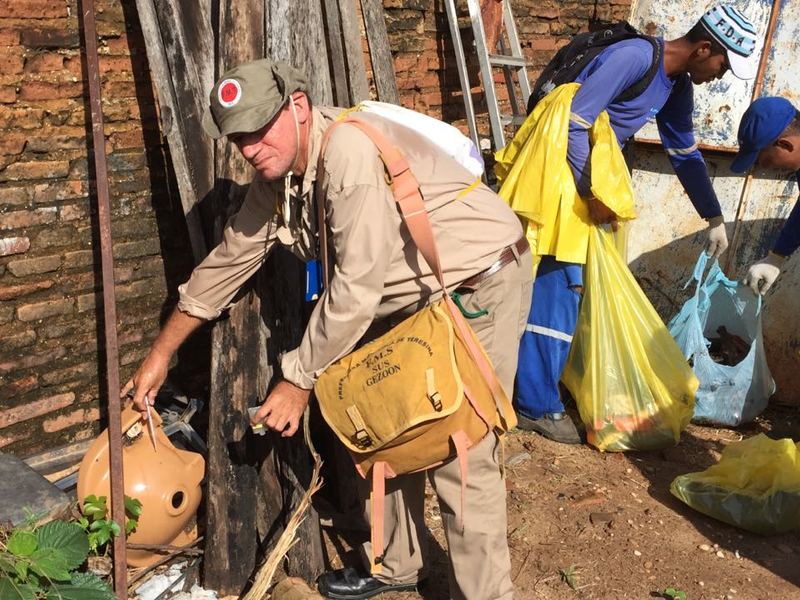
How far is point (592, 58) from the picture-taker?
3809 millimetres

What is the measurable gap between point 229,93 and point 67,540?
137cm

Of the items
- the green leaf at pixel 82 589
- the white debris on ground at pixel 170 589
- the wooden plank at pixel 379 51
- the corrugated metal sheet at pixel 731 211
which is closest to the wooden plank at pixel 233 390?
the white debris on ground at pixel 170 589

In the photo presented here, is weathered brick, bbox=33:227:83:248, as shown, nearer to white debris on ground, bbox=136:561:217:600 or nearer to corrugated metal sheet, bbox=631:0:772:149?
white debris on ground, bbox=136:561:217:600

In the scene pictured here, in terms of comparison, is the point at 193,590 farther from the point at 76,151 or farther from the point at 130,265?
the point at 76,151

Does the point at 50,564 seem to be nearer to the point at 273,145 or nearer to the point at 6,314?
the point at 6,314

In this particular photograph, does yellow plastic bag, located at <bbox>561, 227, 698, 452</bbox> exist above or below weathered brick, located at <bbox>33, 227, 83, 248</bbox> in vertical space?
below

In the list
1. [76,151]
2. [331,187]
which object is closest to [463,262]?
[331,187]

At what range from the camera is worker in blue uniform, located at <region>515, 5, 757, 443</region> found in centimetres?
375

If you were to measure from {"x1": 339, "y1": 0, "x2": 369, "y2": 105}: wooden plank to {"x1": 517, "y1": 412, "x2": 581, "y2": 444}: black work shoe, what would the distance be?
5.98 ft

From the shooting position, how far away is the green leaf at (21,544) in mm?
2363

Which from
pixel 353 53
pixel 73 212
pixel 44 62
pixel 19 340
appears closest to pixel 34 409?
pixel 19 340

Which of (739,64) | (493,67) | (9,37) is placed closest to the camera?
(9,37)

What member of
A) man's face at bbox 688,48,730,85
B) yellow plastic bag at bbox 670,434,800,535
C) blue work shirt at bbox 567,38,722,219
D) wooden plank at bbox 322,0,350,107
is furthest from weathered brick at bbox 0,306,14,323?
man's face at bbox 688,48,730,85

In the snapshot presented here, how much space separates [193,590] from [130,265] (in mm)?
1314
